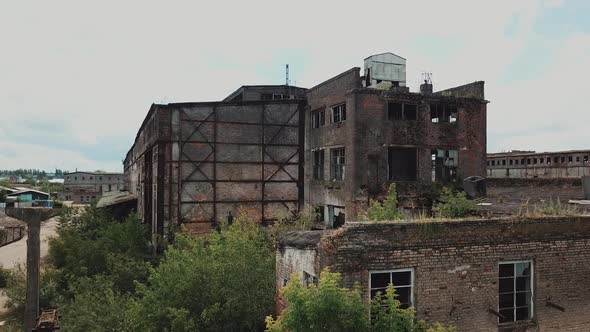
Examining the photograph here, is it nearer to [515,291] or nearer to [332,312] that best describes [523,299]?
[515,291]

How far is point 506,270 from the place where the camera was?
32.1 feet

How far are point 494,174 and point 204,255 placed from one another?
4302 centimetres

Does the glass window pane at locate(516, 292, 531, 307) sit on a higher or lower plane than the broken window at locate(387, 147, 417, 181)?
lower

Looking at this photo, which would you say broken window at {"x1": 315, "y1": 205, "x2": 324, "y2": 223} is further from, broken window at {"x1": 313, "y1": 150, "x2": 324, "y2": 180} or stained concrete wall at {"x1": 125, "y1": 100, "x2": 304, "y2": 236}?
broken window at {"x1": 313, "y1": 150, "x2": 324, "y2": 180}

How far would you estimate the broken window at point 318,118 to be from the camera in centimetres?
2366

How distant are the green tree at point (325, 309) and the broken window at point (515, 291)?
3962 mm

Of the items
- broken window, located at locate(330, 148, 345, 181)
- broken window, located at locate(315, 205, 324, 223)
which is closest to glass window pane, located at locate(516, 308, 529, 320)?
broken window, located at locate(330, 148, 345, 181)

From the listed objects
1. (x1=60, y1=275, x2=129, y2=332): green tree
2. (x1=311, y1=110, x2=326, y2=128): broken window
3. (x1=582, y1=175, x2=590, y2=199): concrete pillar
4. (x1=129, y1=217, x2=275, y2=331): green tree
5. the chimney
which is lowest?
(x1=60, y1=275, x2=129, y2=332): green tree

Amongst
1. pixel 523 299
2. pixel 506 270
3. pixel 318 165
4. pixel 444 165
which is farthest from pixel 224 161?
pixel 523 299

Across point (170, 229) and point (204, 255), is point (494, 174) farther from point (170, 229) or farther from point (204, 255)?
point (204, 255)

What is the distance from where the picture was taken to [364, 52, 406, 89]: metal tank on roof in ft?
81.9

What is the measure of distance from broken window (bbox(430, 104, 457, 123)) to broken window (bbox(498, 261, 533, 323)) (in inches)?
518

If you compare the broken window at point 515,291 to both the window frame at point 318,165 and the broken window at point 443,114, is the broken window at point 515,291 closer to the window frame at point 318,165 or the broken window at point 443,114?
the broken window at point 443,114

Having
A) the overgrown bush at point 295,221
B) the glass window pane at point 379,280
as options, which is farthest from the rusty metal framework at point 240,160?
the glass window pane at point 379,280
